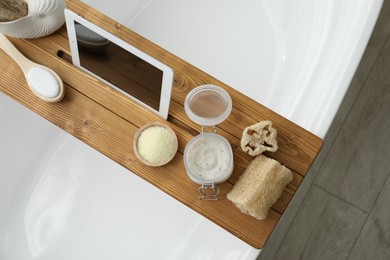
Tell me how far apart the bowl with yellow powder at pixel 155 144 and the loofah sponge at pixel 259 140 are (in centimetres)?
14

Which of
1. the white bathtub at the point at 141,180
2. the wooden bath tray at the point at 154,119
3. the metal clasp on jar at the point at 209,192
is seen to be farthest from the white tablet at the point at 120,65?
the white bathtub at the point at 141,180

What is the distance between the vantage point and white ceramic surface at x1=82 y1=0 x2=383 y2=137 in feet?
4.26

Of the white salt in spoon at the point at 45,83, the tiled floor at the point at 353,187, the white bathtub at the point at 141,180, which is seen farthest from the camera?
the tiled floor at the point at 353,187

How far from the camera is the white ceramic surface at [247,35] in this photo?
4.26 feet

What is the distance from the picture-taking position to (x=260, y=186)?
0.89m

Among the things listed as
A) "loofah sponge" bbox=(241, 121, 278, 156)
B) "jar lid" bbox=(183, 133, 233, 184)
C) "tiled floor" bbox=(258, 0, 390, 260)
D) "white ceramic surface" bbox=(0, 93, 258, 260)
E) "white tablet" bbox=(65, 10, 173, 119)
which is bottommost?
"white ceramic surface" bbox=(0, 93, 258, 260)

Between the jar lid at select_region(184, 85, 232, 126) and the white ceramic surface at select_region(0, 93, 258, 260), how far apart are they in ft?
1.38

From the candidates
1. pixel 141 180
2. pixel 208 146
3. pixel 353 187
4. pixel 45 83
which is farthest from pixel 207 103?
pixel 353 187

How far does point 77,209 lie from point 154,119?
0.50m

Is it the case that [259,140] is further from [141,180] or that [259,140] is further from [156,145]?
[141,180]

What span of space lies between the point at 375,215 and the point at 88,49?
1.15 metres

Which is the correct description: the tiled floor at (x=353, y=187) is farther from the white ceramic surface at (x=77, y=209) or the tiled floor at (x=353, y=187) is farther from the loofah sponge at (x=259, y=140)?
the loofah sponge at (x=259, y=140)

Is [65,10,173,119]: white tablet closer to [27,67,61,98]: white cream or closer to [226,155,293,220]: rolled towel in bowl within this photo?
[27,67,61,98]: white cream

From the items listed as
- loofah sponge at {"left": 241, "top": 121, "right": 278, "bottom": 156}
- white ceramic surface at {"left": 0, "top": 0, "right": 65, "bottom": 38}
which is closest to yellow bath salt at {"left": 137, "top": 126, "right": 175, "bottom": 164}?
loofah sponge at {"left": 241, "top": 121, "right": 278, "bottom": 156}
